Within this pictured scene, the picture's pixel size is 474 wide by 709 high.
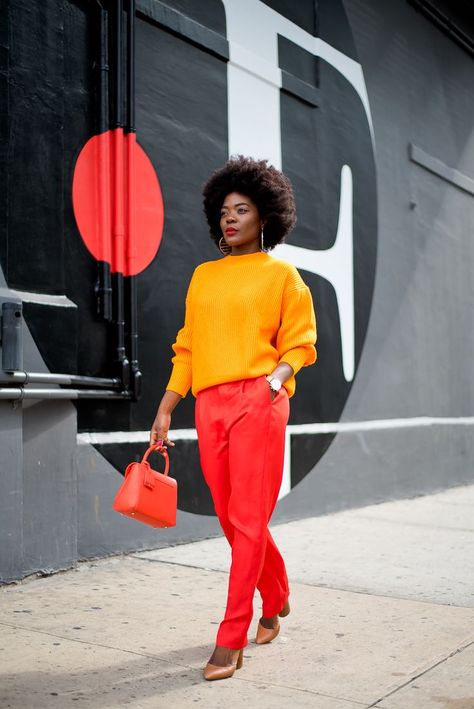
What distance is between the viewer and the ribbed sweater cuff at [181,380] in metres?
3.59

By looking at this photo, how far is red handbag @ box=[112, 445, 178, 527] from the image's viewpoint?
3.27 meters

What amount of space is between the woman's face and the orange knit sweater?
6 centimetres

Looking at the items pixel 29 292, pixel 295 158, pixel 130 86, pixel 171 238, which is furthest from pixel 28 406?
pixel 295 158

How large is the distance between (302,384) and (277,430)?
13.4 ft

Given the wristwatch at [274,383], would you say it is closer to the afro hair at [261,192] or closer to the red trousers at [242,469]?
the red trousers at [242,469]

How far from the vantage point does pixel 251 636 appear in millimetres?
3777

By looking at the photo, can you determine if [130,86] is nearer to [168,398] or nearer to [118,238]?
[118,238]

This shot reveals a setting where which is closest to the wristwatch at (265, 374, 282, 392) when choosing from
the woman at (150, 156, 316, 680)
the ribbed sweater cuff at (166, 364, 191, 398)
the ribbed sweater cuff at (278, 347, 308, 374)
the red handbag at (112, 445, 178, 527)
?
the woman at (150, 156, 316, 680)

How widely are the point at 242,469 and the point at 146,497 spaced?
1.24 ft

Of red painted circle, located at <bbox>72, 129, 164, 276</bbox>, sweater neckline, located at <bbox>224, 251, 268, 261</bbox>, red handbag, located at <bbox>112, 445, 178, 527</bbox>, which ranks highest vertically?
red painted circle, located at <bbox>72, 129, 164, 276</bbox>

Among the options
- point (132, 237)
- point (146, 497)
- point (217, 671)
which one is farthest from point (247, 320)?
point (132, 237)

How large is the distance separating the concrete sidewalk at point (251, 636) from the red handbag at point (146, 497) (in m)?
0.56

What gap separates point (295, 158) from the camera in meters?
7.50

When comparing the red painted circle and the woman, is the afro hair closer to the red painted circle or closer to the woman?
the woman
